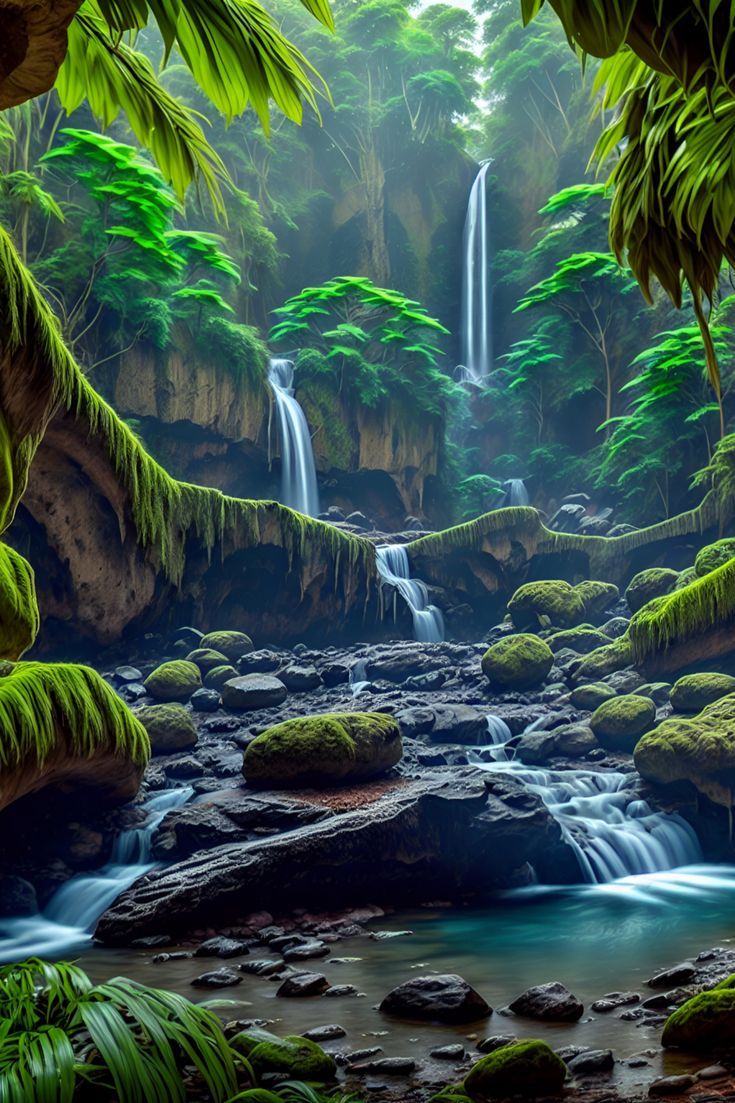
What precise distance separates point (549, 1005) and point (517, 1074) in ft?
4.89

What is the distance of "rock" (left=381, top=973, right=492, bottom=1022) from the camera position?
487 cm

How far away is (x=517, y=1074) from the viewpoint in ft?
11.5

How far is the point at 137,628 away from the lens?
1616cm

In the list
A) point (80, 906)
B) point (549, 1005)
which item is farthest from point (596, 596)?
point (549, 1005)

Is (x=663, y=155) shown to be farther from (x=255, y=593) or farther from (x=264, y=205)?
(x=264, y=205)

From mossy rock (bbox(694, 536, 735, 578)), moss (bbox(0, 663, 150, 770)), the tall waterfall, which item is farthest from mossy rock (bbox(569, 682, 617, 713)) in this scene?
the tall waterfall

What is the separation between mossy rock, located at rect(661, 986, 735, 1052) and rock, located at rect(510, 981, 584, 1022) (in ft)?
3.09

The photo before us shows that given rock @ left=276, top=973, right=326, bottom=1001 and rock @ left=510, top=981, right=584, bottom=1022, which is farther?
A: rock @ left=276, top=973, right=326, bottom=1001

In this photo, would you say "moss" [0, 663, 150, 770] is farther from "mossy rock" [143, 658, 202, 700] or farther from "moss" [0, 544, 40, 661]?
"mossy rock" [143, 658, 202, 700]

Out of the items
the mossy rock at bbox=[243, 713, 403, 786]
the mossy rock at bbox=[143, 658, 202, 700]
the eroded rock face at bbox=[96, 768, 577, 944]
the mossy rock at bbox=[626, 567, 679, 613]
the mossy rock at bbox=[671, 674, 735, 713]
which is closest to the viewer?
the eroded rock face at bbox=[96, 768, 577, 944]

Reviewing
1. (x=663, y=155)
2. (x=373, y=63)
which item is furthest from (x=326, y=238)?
(x=663, y=155)

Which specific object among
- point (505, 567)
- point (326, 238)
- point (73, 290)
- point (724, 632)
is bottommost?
point (724, 632)

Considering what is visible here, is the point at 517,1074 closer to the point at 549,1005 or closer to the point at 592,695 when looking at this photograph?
the point at 549,1005

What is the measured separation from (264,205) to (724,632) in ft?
74.8
